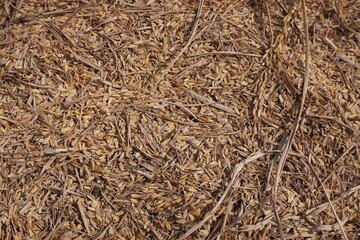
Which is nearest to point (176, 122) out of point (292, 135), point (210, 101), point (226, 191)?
point (210, 101)

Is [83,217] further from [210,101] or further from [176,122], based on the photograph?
[210,101]

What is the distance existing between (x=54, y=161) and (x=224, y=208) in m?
0.85

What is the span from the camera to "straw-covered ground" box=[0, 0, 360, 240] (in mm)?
1748

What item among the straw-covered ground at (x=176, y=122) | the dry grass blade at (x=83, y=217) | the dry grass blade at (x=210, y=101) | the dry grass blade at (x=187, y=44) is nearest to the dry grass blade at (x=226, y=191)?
the straw-covered ground at (x=176, y=122)

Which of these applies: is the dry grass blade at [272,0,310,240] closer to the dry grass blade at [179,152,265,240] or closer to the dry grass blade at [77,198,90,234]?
the dry grass blade at [179,152,265,240]

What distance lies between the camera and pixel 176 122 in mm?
1912

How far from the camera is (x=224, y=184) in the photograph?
1.78 meters

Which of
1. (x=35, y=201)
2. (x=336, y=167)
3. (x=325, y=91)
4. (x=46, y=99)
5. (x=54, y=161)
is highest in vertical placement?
(x=325, y=91)

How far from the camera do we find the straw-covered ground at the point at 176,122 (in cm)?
175

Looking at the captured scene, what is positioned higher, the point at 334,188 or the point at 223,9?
the point at 223,9

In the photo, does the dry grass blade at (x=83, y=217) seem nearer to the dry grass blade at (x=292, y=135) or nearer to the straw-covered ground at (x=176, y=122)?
the straw-covered ground at (x=176, y=122)

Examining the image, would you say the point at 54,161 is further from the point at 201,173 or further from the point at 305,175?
the point at 305,175

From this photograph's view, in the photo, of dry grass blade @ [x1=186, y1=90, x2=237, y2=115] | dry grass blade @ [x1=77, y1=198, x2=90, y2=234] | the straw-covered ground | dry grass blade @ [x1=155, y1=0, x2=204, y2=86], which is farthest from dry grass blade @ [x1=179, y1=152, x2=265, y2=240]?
→ dry grass blade @ [x1=155, y1=0, x2=204, y2=86]

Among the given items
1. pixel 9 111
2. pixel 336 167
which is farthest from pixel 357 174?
pixel 9 111
